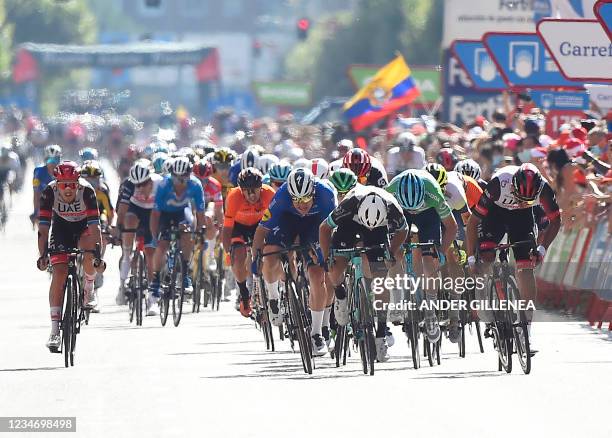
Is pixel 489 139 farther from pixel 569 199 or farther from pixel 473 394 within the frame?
pixel 473 394

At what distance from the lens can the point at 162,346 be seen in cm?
1800

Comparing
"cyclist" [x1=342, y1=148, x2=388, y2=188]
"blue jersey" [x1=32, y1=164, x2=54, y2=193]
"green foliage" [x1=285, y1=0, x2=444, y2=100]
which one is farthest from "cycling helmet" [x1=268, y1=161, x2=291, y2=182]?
"green foliage" [x1=285, y1=0, x2=444, y2=100]

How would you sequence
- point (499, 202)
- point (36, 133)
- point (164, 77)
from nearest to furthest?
point (499, 202) < point (36, 133) < point (164, 77)

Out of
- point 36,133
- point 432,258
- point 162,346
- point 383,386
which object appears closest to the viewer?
point 383,386

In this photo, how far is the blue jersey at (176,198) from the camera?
825 inches

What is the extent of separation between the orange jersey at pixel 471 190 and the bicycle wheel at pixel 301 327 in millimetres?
2787

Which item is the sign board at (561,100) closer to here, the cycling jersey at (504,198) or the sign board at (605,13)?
the sign board at (605,13)

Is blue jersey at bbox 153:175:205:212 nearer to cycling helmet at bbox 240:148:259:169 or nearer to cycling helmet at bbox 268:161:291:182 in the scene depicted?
cycling helmet at bbox 240:148:259:169

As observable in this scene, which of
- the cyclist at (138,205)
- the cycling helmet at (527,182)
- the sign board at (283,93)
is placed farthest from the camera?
the sign board at (283,93)

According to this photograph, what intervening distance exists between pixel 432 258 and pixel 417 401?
348 centimetres

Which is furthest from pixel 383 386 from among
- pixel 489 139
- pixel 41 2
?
pixel 41 2

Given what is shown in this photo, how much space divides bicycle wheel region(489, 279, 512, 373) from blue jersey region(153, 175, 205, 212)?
20.3 ft

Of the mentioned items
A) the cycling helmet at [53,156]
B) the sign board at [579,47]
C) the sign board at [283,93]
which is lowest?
the cycling helmet at [53,156]

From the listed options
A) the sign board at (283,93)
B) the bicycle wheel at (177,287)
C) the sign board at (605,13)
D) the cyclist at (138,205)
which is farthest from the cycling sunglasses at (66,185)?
the sign board at (283,93)
